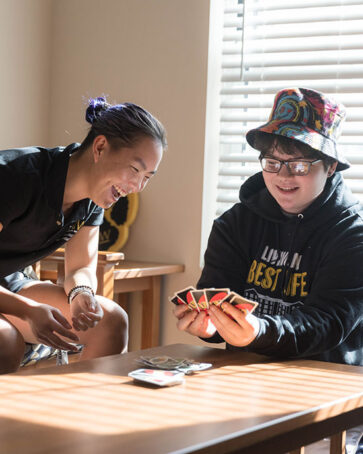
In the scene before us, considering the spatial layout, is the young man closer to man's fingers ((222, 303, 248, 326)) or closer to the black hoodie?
the black hoodie

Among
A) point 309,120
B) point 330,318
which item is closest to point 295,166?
point 309,120

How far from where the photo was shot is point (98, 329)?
2262 mm

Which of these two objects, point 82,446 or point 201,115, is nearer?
point 82,446

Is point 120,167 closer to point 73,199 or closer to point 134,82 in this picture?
point 73,199

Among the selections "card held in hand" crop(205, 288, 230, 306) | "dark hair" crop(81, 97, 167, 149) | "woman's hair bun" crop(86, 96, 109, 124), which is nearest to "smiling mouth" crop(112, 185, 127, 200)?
"dark hair" crop(81, 97, 167, 149)

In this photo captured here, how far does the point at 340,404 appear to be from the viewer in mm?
1468

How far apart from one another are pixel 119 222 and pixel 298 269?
1.75 meters

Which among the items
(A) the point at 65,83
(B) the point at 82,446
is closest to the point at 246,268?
(B) the point at 82,446

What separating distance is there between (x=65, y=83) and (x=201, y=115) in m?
0.86

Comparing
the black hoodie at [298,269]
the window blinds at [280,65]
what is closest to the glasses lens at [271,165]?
the black hoodie at [298,269]

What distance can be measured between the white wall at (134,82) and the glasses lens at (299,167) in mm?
1461

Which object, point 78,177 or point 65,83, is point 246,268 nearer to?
point 78,177

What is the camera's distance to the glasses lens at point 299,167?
2.16m

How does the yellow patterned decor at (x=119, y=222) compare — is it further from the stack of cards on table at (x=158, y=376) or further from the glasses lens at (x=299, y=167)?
the stack of cards on table at (x=158, y=376)
